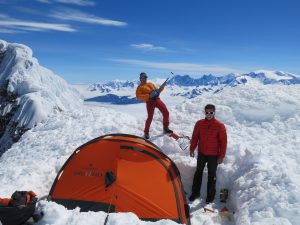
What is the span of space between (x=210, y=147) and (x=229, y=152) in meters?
1.93

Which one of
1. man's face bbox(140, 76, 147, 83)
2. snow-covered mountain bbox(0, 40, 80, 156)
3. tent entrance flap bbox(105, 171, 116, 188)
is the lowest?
snow-covered mountain bbox(0, 40, 80, 156)

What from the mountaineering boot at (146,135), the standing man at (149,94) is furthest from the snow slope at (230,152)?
the standing man at (149,94)

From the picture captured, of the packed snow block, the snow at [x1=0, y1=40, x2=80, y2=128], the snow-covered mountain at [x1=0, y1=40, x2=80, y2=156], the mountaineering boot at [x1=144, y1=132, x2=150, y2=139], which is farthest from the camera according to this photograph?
the snow at [x1=0, y1=40, x2=80, y2=128]

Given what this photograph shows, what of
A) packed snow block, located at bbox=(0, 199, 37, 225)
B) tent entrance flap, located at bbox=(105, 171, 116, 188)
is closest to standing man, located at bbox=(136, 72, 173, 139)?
tent entrance flap, located at bbox=(105, 171, 116, 188)

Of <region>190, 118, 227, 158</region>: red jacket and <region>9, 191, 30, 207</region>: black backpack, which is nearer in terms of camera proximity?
<region>9, 191, 30, 207</region>: black backpack

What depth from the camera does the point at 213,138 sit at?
343 inches

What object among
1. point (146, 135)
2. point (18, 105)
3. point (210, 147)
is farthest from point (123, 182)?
point (18, 105)

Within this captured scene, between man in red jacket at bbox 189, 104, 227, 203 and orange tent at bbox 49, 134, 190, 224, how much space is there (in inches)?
41.2

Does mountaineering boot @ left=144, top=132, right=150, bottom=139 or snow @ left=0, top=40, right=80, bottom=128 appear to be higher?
mountaineering boot @ left=144, top=132, right=150, bottom=139

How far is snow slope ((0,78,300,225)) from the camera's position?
702 cm

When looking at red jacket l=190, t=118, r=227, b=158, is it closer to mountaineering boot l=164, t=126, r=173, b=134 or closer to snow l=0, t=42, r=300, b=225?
snow l=0, t=42, r=300, b=225

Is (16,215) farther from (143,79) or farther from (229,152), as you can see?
(143,79)

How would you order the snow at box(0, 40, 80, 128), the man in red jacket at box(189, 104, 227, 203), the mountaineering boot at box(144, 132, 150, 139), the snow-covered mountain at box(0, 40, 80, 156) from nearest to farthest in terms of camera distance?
the man in red jacket at box(189, 104, 227, 203)
the mountaineering boot at box(144, 132, 150, 139)
the snow-covered mountain at box(0, 40, 80, 156)
the snow at box(0, 40, 80, 128)

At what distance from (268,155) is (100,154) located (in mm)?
5214
